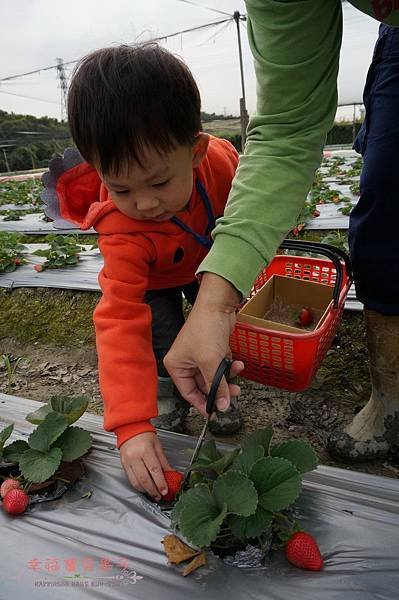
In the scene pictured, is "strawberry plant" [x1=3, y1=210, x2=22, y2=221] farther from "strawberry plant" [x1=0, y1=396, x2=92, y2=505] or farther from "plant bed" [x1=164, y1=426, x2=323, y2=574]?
"plant bed" [x1=164, y1=426, x2=323, y2=574]

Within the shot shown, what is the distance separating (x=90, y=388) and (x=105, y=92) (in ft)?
4.04

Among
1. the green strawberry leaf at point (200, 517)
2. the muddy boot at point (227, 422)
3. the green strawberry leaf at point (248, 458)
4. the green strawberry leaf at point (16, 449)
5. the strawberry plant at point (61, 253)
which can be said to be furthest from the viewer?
the strawberry plant at point (61, 253)

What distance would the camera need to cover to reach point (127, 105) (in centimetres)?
104

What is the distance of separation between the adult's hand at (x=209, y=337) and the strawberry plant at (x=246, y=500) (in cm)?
15

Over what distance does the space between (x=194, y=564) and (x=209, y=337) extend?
43 centimetres

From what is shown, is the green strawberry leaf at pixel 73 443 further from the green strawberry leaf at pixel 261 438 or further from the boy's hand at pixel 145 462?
the green strawberry leaf at pixel 261 438

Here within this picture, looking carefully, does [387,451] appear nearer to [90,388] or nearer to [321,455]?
[321,455]

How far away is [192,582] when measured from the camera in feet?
3.06

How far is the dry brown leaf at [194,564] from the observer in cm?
95

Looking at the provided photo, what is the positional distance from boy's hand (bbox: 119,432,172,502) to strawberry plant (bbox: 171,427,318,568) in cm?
11

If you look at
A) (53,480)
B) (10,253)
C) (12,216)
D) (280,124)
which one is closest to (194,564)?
A: (53,480)

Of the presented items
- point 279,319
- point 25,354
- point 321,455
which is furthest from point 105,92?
point 25,354

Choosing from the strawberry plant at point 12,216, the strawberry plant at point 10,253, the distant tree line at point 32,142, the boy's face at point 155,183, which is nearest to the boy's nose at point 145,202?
Result: the boy's face at point 155,183

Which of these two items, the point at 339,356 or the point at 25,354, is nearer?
the point at 339,356
